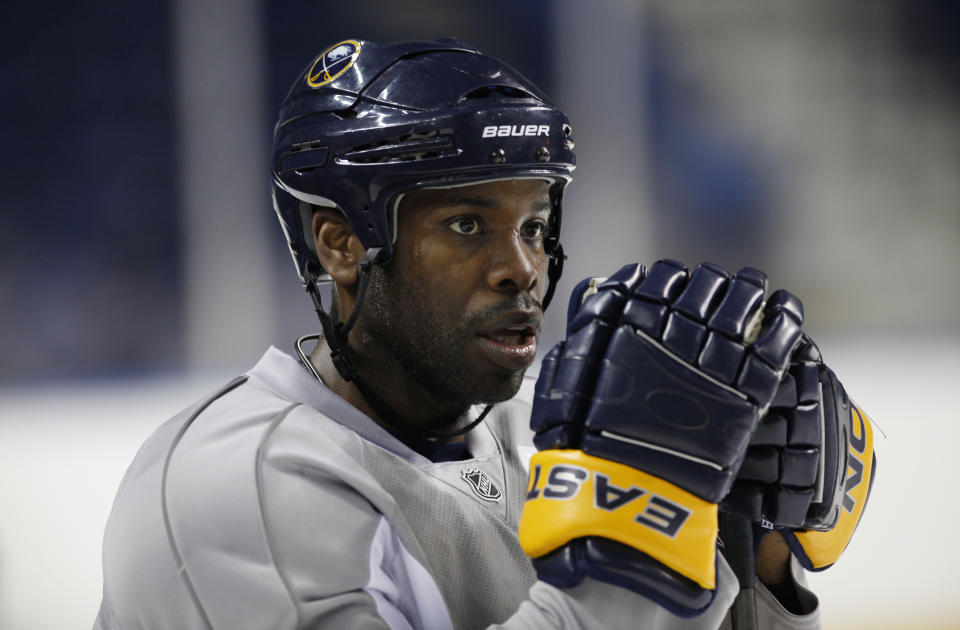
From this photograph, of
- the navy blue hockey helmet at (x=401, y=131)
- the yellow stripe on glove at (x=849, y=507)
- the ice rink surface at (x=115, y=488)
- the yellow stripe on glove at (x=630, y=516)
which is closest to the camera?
the yellow stripe on glove at (x=630, y=516)

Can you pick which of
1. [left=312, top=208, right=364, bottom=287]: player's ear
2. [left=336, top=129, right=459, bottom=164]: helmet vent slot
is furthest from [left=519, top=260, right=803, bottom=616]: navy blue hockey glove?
[left=312, top=208, right=364, bottom=287]: player's ear

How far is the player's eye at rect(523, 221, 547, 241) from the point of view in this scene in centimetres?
151

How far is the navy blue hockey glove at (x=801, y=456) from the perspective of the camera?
1.31 metres

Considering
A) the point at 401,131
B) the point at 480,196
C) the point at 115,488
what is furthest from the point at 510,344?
the point at 115,488

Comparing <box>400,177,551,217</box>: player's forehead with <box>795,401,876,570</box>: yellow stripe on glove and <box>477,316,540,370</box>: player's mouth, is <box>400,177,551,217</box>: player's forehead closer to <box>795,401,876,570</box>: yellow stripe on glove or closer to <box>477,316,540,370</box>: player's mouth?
<box>477,316,540,370</box>: player's mouth

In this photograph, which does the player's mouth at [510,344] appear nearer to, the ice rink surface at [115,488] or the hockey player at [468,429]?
the hockey player at [468,429]

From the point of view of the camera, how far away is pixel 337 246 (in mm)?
1564

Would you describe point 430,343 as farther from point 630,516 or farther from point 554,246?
point 630,516

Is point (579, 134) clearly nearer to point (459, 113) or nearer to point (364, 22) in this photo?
point (364, 22)

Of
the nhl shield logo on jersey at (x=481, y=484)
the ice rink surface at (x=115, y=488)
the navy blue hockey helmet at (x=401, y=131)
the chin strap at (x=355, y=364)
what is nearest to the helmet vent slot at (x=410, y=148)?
the navy blue hockey helmet at (x=401, y=131)

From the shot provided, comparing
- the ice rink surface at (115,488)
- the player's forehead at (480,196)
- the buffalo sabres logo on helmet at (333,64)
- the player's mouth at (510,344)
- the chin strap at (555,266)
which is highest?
the buffalo sabres logo on helmet at (333,64)

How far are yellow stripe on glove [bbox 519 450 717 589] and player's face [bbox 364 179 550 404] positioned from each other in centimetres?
32

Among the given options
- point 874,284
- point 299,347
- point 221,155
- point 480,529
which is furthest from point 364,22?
point 480,529

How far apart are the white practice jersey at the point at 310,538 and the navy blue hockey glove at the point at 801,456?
144 mm
